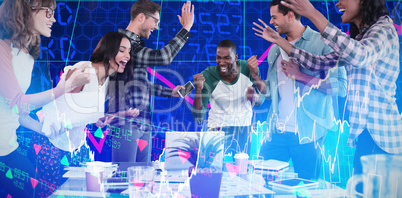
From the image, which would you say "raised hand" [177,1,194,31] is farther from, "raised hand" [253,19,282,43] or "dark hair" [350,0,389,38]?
"dark hair" [350,0,389,38]

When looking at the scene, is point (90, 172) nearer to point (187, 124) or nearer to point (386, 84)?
point (187, 124)

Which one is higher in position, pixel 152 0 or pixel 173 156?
pixel 152 0

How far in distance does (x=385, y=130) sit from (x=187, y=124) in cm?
135

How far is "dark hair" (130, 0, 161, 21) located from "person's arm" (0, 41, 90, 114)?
2.02 feet

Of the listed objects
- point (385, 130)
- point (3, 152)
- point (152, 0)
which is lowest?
point (3, 152)

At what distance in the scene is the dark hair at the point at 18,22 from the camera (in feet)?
6.81

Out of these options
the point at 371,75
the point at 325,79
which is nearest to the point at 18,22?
the point at 325,79

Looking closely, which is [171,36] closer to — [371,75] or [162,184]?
[162,184]

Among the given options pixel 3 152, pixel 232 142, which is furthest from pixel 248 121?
pixel 3 152

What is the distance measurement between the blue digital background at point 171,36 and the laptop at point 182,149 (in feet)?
2.35

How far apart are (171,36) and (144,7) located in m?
0.31

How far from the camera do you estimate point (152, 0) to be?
8.27 feet

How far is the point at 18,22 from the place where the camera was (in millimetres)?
2127

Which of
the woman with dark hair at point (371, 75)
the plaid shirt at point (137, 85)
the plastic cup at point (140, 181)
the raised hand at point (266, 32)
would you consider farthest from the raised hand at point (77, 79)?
the woman with dark hair at point (371, 75)
